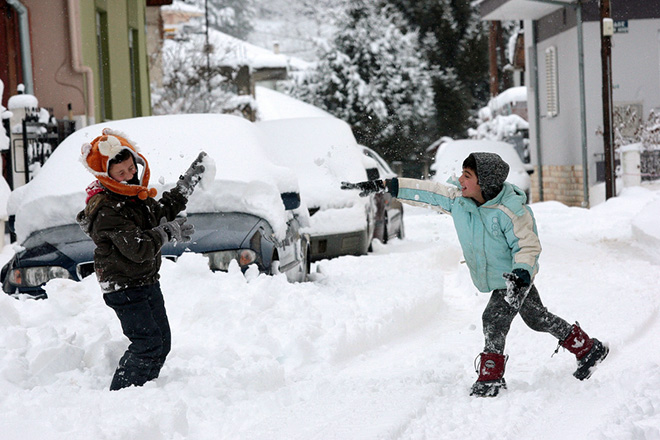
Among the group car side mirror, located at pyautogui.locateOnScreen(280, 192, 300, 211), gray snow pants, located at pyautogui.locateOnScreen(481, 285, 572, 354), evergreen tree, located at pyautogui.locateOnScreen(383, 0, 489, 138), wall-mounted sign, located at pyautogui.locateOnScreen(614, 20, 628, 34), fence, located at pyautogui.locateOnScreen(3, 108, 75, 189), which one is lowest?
gray snow pants, located at pyautogui.locateOnScreen(481, 285, 572, 354)

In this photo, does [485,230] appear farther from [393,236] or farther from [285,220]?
[393,236]

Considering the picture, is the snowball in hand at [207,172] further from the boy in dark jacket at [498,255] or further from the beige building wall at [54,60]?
the beige building wall at [54,60]

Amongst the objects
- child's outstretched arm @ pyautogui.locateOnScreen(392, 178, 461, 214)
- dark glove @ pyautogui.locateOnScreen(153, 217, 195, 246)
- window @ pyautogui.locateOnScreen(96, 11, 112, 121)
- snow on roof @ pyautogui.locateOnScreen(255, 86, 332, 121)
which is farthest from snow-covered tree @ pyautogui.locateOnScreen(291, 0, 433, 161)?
dark glove @ pyautogui.locateOnScreen(153, 217, 195, 246)

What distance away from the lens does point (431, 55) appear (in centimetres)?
4738

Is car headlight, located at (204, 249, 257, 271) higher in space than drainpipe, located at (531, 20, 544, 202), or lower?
lower

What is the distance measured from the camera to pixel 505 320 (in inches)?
196

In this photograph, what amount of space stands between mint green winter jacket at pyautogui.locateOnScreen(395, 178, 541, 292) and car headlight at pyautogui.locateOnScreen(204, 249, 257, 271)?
1768mm

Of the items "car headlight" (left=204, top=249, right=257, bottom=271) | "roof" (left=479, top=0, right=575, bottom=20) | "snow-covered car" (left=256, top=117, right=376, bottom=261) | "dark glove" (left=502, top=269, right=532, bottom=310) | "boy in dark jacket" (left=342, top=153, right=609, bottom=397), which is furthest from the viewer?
"roof" (left=479, top=0, right=575, bottom=20)

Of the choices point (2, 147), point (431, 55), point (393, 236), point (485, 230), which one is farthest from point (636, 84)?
point (431, 55)

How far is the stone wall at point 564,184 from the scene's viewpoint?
23.3 meters

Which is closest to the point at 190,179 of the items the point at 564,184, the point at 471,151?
the point at 471,151

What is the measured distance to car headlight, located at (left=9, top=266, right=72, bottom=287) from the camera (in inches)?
245

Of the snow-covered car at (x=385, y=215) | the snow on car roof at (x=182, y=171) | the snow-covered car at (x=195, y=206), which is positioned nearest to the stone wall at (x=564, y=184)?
the snow-covered car at (x=385, y=215)

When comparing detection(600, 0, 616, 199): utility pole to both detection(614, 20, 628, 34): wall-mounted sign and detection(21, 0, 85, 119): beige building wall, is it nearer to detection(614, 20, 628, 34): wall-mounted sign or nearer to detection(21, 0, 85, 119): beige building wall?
detection(614, 20, 628, 34): wall-mounted sign
